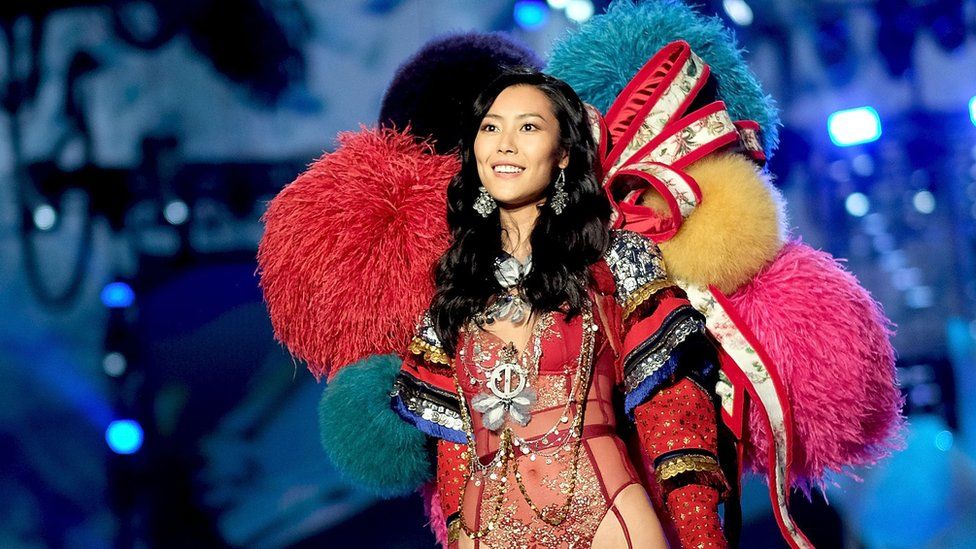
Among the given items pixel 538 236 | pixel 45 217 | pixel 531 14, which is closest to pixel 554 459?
pixel 538 236

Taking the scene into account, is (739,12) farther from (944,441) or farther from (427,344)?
(427,344)

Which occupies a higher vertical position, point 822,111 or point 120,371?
point 822,111

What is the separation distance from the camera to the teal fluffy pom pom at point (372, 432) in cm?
267

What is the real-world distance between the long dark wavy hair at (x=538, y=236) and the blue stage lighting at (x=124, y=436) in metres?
2.54

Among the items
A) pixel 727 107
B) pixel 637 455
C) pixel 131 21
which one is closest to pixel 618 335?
pixel 637 455

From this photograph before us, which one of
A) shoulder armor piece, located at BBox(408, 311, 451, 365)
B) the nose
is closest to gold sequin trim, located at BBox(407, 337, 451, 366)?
shoulder armor piece, located at BBox(408, 311, 451, 365)

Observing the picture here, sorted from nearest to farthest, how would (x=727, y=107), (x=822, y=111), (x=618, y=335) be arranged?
1. (x=618, y=335)
2. (x=727, y=107)
3. (x=822, y=111)

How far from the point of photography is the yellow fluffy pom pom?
250cm

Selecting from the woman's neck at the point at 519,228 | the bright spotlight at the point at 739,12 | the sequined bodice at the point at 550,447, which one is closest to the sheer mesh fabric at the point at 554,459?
Result: the sequined bodice at the point at 550,447

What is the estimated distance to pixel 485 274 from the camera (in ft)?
8.14

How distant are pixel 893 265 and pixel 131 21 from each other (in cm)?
343

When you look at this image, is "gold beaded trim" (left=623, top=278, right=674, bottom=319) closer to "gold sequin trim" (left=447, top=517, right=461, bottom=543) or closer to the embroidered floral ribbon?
the embroidered floral ribbon

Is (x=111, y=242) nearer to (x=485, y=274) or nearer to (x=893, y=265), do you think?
(x=485, y=274)

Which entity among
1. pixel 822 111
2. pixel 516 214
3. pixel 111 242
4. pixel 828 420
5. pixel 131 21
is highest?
pixel 822 111
